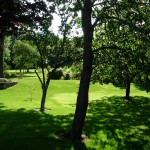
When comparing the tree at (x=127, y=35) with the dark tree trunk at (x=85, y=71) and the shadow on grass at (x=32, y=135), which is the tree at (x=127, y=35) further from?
the shadow on grass at (x=32, y=135)

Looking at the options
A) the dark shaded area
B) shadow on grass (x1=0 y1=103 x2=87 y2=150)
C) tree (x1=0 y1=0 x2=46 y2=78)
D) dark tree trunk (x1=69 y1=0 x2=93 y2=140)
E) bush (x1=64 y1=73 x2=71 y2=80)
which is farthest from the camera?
bush (x1=64 y1=73 x2=71 y2=80)

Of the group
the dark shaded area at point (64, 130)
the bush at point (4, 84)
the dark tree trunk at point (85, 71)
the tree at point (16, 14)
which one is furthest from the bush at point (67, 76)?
the tree at point (16, 14)

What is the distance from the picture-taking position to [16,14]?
1327 cm

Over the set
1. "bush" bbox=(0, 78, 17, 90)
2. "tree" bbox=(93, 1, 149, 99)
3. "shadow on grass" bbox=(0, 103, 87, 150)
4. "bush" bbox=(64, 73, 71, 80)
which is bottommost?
"shadow on grass" bbox=(0, 103, 87, 150)

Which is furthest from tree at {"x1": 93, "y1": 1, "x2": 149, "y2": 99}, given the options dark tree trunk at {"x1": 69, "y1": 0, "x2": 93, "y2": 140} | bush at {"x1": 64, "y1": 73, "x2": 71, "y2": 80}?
bush at {"x1": 64, "y1": 73, "x2": 71, "y2": 80}

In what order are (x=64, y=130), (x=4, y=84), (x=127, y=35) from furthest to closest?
(x=4, y=84) < (x=64, y=130) < (x=127, y=35)

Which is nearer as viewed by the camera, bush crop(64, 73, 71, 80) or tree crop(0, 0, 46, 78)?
tree crop(0, 0, 46, 78)

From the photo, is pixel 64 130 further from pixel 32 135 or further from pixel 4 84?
pixel 4 84

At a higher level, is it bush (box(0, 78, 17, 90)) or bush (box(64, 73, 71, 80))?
bush (box(64, 73, 71, 80))

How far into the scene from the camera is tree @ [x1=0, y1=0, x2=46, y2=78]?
12672 millimetres

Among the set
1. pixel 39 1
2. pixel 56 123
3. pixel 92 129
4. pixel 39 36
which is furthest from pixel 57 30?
pixel 39 1

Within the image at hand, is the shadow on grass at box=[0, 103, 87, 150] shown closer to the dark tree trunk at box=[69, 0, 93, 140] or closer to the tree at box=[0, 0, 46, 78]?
the dark tree trunk at box=[69, 0, 93, 140]

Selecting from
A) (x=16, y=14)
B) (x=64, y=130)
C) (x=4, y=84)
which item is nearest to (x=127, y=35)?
(x=64, y=130)

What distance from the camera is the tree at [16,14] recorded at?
1267 cm
